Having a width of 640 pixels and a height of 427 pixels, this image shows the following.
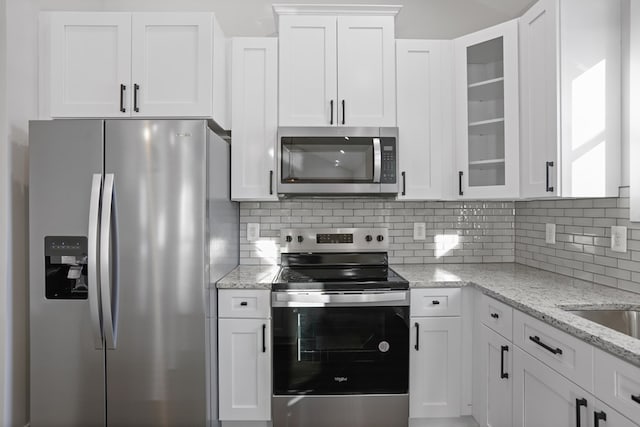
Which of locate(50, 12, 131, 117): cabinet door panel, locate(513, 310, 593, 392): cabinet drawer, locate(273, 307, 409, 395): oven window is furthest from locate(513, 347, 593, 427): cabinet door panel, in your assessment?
locate(50, 12, 131, 117): cabinet door panel

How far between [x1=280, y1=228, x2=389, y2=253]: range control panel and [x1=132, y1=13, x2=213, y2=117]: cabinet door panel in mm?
1003

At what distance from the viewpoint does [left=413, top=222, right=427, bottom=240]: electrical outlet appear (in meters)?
2.88

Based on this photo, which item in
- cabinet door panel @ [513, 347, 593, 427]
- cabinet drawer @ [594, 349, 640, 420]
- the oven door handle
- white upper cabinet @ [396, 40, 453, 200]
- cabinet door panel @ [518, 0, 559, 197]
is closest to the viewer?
cabinet drawer @ [594, 349, 640, 420]

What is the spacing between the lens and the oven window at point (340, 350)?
2.18 meters

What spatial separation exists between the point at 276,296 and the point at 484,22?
8.25ft

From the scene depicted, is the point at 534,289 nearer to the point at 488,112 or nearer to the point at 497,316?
the point at 497,316

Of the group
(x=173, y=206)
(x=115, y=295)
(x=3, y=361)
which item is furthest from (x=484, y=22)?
(x=3, y=361)

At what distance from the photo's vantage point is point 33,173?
197cm

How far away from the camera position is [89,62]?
2248 millimetres

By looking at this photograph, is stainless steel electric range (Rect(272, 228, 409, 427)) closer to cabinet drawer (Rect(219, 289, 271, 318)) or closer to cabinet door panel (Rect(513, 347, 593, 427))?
cabinet drawer (Rect(219, 289, 271, 318))

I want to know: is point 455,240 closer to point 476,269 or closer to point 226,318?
point 476,269

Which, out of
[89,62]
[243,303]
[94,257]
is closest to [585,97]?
[243,303]

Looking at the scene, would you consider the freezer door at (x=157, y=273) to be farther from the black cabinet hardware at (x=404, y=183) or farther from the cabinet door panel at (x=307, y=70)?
the black cabinet hardware at (x=404, y=183)

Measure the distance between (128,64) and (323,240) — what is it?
1611 millimetres
